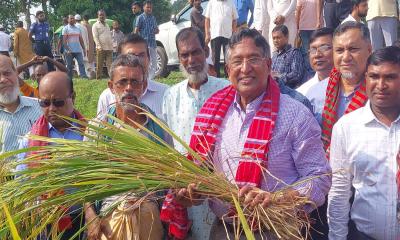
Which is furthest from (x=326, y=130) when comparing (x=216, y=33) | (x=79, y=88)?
(x=79, y=88)

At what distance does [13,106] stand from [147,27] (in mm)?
7990

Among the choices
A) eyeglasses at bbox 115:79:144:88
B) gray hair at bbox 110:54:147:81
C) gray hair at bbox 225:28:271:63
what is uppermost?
gray hair at bbox 225:28:271:63

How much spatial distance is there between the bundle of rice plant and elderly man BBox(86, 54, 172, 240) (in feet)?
0.48

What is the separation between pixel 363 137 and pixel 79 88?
29.1 ft

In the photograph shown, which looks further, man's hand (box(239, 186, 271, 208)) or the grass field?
the grass field

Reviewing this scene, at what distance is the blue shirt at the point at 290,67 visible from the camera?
589 centimetres

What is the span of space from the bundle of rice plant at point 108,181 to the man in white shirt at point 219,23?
7793 mm

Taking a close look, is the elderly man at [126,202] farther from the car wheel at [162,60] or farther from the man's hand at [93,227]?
the car wheel at [162,60]

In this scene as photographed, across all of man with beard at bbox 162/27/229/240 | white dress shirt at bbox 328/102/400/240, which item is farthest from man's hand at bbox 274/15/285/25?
white dress shirt at bbox 328/102/400/240

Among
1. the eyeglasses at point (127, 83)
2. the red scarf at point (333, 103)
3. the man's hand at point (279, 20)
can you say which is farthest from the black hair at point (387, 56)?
the man's hand at point (279, 20)

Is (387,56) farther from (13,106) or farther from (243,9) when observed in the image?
(243,9)

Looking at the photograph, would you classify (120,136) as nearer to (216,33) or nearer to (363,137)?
(363,137)

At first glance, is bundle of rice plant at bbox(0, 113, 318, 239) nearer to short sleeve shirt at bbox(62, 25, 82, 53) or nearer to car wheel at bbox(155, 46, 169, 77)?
car wheel at bbox(155, 46, 169, 77)

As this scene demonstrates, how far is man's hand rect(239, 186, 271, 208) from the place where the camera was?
2432 millimetres
